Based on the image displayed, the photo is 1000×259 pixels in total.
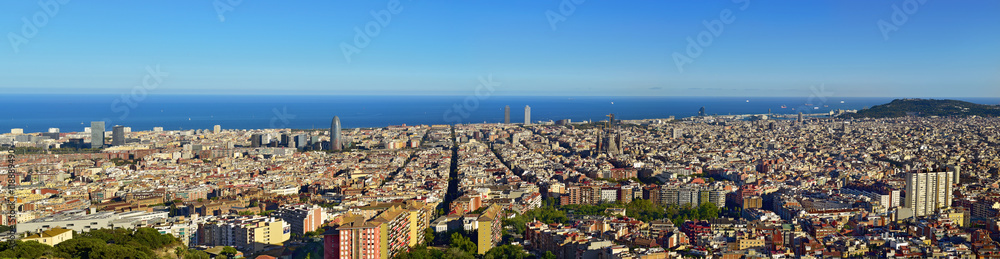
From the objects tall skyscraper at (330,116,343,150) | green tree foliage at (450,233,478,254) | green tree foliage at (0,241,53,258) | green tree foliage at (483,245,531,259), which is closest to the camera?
green tree foliage at (0,241,53,258)

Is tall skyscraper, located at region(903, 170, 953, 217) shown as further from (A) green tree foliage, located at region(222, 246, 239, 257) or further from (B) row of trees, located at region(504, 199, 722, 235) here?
(A) green tree foliage, located at region(222, 246, 239, 257)

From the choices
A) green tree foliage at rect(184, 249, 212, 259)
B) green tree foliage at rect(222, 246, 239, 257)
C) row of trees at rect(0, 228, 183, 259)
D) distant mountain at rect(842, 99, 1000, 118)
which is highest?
distant mountain at rect(842, 99, 1000, 118)

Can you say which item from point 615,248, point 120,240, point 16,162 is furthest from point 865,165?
point 16,162

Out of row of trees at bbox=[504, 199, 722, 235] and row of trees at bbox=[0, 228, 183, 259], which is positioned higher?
row of trees at bbox=[0, 228, 183, 259]

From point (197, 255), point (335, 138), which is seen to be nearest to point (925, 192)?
point (197, 255)

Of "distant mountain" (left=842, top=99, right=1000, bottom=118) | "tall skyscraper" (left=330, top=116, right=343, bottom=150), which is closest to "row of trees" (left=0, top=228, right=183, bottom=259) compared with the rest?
"tall skyscraper" (left=330, top=116, right=343, bottom=150)

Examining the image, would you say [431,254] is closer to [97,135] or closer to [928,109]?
[97,135]
